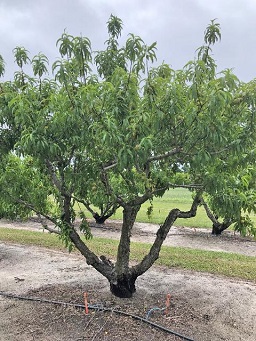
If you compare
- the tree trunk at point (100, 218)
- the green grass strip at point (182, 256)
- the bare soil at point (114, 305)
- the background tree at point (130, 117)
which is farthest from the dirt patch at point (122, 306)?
the tree trunk at point (100, 218)

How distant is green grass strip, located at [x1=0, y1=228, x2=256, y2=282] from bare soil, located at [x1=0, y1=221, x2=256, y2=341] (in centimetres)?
52

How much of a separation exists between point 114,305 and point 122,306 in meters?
0.12

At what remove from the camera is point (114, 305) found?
17.7 ft

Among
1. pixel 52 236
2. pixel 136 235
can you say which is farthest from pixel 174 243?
pixel 52 236

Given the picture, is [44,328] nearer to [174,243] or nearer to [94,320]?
[94,320]

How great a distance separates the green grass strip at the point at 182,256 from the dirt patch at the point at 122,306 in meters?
0.57

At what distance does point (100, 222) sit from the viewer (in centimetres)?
1480

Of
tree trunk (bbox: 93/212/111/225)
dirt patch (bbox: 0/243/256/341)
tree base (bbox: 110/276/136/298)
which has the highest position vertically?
tree trunk (bbox: 93/212/111/225)

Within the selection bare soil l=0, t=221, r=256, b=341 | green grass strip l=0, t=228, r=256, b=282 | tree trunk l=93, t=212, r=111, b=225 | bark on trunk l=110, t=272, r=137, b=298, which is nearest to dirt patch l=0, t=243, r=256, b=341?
bare soil l=0, t=221, r=256, b=341

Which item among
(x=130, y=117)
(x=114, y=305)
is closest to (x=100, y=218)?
(x=114, y=305)

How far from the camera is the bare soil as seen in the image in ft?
15.4

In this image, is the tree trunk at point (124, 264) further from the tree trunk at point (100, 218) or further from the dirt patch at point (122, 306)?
the tree trunk at point (100, 218)

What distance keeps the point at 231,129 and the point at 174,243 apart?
8.24 metres

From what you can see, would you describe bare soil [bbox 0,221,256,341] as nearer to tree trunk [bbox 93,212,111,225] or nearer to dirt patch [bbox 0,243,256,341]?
dirt patch [bbox 0,243,256,341]
